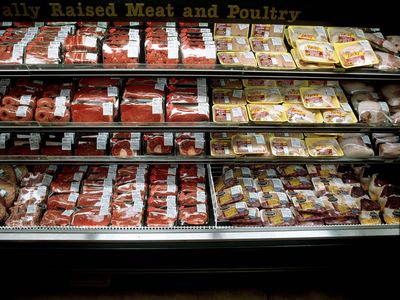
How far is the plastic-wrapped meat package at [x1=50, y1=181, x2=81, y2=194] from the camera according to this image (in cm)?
267

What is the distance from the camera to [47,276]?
8.14ft

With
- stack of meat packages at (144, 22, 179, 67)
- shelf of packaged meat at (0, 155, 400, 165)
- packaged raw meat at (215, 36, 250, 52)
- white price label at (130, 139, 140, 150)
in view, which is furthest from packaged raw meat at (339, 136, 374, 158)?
white price label at (130, 139, 140, 150)

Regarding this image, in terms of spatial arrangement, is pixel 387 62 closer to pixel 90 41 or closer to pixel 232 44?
pixel 232 44

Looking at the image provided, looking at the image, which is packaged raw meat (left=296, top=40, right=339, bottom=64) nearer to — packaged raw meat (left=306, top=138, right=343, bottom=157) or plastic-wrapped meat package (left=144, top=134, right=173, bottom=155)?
packaged raw meat (left=306, top=138, right=343, bottom=157)

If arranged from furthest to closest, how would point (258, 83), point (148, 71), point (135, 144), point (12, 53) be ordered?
point (258, 83), point (135, 144), point (12, 53), point (148, 71)

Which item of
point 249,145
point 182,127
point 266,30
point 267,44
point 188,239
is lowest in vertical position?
point 188,239

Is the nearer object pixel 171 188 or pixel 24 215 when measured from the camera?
pixel 24 215

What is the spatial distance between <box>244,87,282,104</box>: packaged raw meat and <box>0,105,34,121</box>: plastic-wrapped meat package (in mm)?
1574

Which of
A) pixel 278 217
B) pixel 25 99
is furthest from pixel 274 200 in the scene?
pixel 25 99

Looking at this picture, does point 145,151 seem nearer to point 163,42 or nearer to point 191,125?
point 191,125

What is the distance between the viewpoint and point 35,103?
2465 millimetres

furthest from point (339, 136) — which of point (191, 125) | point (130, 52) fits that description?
point (130, 52)

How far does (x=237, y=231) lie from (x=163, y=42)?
4.62ft

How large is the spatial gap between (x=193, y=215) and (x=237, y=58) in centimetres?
116
